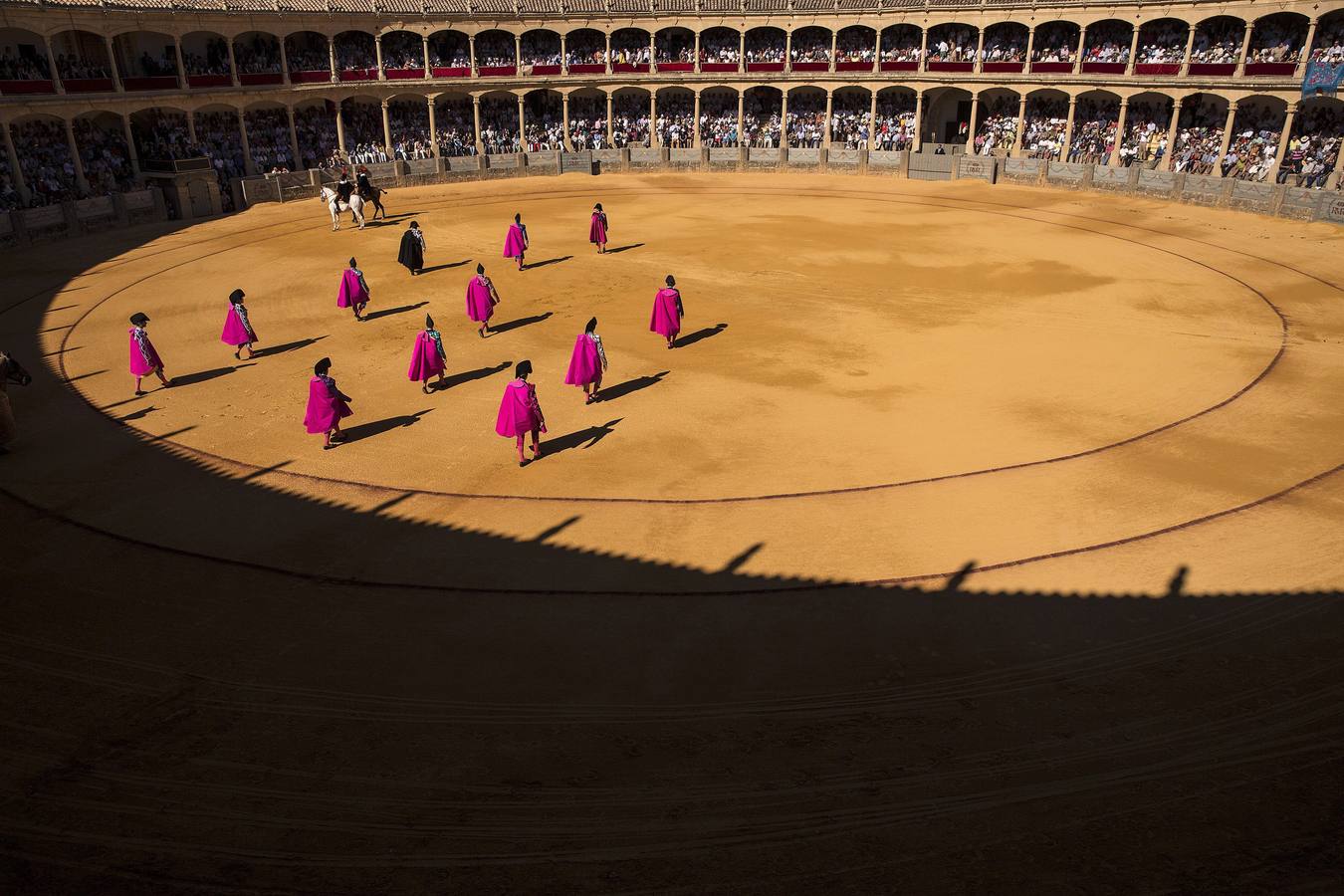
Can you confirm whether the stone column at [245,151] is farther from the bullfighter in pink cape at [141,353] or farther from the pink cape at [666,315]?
the pink cape at [666,315]

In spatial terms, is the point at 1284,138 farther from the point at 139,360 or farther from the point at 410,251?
the point at 139,360

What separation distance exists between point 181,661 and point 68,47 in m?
36.5

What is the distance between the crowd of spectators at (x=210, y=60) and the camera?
38.5 m

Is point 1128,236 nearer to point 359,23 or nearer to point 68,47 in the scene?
point 359,23

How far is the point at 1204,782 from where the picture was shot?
657 cm

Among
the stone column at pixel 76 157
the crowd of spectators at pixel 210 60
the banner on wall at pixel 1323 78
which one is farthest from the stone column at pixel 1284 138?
the stone column at pixel 76 157

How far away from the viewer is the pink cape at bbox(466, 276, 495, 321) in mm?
18641

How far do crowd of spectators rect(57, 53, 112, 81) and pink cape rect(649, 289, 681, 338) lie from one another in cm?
2813

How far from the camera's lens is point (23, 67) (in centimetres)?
3222

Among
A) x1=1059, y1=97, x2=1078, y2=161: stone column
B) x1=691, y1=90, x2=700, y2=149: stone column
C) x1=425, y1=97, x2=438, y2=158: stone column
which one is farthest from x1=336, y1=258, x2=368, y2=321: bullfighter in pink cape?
x1=1059, y1=97, x2=1078, y2=161: stone column

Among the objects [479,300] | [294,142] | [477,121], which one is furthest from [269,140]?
[479,300]

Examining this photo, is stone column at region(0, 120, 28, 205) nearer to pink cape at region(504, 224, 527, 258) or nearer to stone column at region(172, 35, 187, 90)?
stone column at region(172, 35, 187, 90)

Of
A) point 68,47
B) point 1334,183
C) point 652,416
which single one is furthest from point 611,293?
point 68,47

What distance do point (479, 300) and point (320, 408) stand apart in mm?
5898
